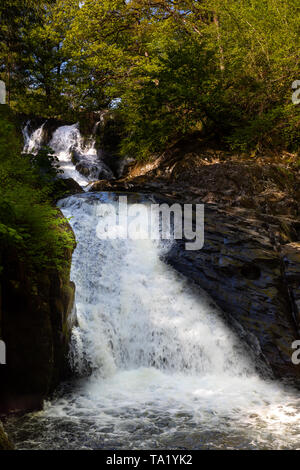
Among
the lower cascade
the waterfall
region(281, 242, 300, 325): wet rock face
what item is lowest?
the lower cascade

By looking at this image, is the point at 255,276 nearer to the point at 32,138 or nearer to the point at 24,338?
the point at 24,338

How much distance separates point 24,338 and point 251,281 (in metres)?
4.13

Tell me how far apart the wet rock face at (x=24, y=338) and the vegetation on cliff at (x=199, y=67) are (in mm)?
9967

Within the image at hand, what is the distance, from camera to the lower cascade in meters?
4.41

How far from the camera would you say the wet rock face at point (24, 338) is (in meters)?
4.86

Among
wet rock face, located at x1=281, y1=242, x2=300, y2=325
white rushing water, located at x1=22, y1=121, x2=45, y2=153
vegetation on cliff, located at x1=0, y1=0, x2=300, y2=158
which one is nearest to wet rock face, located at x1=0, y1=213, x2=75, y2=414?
wet rock face, located at x1=281, y1=242, x2=300, y2=325

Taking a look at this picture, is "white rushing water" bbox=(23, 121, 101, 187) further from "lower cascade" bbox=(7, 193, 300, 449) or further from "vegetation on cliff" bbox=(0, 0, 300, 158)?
"lower cascade" bbox=(7, 193, 300, 449)

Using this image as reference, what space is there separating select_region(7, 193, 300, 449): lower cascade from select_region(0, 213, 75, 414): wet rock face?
27 cm

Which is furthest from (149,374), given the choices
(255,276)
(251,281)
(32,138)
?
(32,138)

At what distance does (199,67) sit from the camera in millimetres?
13328

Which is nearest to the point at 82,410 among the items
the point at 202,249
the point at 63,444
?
the point at 63,444

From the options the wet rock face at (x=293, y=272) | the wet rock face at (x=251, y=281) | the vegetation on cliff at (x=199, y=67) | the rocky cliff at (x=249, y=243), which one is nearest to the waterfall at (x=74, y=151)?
the vegetation on cliff at (x=199, y=67)

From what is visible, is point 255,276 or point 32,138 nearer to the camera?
point 255,276

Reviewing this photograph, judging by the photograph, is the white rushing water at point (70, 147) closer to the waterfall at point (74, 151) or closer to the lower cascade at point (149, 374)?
the waterfall at point (74, 151)
